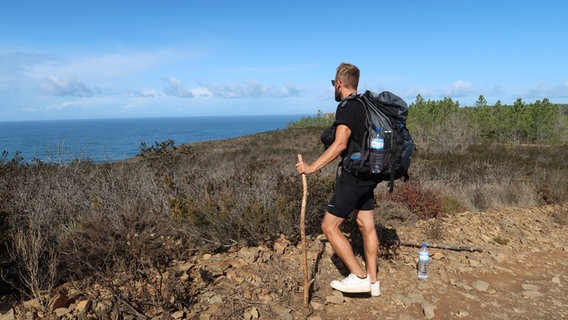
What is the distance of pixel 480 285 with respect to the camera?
153 inches

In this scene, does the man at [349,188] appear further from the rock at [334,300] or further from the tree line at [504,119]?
the tree line at [504,119]

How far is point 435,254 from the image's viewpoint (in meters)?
4.57

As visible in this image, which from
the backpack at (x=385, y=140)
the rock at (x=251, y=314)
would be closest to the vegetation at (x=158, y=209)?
the rock at (x=251, y=314)

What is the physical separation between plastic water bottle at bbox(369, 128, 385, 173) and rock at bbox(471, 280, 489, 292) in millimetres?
2069

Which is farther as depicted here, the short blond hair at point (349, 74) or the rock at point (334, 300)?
the rock at point (334, 300)

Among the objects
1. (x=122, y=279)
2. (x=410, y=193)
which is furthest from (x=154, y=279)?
(x=410, y=193)

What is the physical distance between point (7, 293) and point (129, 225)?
1.20 metres

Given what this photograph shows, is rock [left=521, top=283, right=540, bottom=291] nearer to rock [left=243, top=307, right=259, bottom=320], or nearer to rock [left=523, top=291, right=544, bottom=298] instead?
rock [left=523, top=291, right=544, bottom=298]

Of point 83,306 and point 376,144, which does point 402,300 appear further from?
point 83,306

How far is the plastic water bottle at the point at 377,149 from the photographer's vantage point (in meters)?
2.90

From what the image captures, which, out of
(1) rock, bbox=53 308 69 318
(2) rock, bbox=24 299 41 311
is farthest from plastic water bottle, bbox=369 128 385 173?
(2) rock, bbox=24 299 41 311

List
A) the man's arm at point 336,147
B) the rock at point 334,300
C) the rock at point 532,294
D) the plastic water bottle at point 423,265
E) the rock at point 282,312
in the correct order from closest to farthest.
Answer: the man's arm at point 336,147 → the rock at point 282,312 → the rock at point 334,300 → the rock at point 532,294 → the plastic water bottle at point 423,265

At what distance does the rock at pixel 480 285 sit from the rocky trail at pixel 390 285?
0.04 feet

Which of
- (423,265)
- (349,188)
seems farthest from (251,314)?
(423,265)
